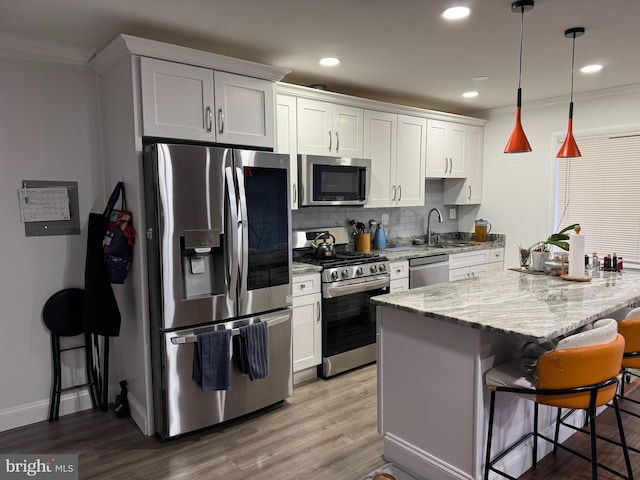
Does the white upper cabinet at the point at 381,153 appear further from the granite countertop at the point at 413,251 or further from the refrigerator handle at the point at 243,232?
the refrigerator handle at the point at 243,232

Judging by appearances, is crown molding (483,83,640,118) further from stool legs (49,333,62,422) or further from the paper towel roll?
stool legs (49,333,62,422)

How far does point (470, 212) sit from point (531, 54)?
2.65m

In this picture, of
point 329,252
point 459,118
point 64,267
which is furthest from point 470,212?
point 64,267

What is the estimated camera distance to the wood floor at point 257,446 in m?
2.39

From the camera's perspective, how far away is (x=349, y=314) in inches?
146

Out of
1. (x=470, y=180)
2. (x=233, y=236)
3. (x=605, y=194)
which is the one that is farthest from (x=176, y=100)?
(x=605, y=194)

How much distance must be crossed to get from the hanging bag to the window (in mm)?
4313

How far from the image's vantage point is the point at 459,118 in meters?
4.98

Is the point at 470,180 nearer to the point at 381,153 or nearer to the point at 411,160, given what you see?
the point at 411,160

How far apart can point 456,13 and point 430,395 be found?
2.07 m

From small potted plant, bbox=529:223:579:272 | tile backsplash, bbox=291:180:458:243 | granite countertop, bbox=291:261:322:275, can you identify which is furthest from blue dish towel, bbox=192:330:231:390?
small potted plant, bbox=529:223:579:272

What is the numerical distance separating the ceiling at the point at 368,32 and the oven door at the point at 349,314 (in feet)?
5.80

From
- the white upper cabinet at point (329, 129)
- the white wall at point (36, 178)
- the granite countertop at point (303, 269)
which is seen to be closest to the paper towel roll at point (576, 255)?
the granite countertop at point (303, 269)

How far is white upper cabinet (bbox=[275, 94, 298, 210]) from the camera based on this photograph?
11.4 ft
